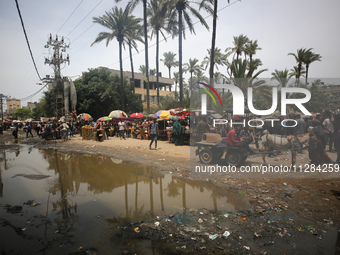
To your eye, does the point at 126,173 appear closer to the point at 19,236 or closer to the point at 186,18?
the point at 19,236

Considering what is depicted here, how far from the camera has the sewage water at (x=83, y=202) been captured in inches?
125

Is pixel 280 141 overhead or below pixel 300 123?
below

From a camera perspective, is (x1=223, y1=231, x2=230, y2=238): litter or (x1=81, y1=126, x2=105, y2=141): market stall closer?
(x1=223, y1=231, x2=230, y2=238): litter

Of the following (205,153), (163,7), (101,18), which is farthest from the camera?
(101,18)

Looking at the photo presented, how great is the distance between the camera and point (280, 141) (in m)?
6.74

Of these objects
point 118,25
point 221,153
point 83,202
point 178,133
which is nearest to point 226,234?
→ point 83,202

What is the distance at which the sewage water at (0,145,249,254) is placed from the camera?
3.17 metres

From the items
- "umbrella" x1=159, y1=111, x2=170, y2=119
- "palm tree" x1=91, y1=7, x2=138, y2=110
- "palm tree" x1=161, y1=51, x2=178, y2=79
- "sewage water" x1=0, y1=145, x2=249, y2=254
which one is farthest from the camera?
"palm tree" x1=161, y1=51, x2=178, y2=79

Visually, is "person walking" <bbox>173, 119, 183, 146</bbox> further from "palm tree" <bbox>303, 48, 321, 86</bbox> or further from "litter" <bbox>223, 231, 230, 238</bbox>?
"palm tree" <bbox>303, 48, 321, 86</bbox>

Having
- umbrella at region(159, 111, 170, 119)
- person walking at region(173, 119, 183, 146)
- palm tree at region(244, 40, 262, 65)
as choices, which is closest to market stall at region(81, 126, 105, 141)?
umbrella at region(159, 111, 170, 119)

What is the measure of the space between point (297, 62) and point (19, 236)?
33.1 metres

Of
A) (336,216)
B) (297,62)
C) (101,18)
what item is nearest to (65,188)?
(336,216)

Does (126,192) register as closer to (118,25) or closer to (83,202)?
(83,202)

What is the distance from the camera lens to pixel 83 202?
4.59m
